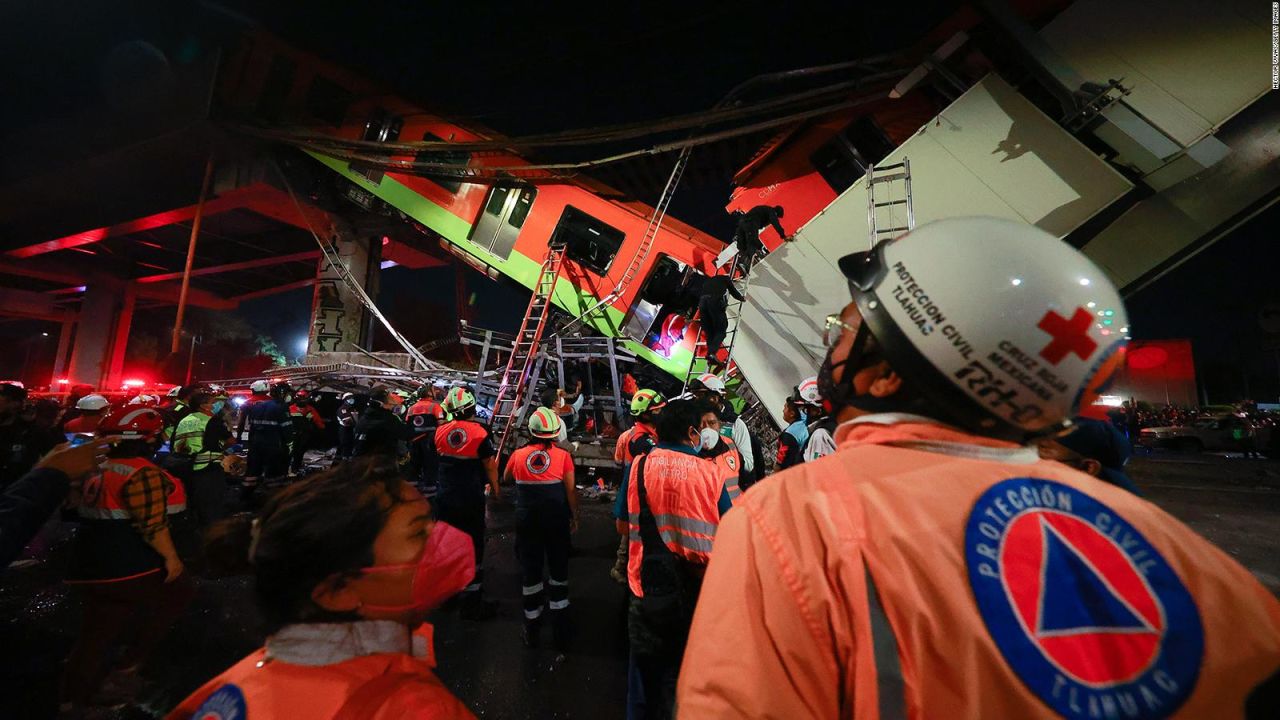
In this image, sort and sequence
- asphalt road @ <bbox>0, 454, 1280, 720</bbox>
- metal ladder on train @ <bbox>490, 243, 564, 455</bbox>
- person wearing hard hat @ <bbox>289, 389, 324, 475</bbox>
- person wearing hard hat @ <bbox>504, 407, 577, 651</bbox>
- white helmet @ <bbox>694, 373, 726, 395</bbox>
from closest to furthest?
asphalt road @ <bbox>0, 454, 1280, 720</bbox>, person wearing hard hat @ <bbox>504, 407, 577, 651</bbox>, white helmet @ <bbox>694, 373, 726, 395</bbox>, metal ladder on train @ <bbox>490, 243, 564, 455</bbox>, person wearing hard hat @ <bbox>289, 389, 324, 475</bbox>

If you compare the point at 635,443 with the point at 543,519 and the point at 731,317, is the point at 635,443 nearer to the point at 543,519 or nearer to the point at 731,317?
the point at 543,519

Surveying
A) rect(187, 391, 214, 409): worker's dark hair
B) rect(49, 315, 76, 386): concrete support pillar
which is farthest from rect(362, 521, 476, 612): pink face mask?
rect(49, 315, 76, 386): concrete support pillar

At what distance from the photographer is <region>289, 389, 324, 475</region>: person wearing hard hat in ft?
33.9

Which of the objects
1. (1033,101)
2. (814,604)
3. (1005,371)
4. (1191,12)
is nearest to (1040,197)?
(1033,101)

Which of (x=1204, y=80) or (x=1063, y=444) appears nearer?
(x=1063, y=444)

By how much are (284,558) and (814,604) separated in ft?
3.98

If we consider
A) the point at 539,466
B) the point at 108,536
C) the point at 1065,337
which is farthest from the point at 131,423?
the point at 1065,337

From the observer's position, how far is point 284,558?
112cm

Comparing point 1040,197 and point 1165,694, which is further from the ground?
point 1040,197

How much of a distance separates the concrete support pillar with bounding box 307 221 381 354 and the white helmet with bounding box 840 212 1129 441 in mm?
16950

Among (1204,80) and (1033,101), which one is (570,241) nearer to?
(1033,101)

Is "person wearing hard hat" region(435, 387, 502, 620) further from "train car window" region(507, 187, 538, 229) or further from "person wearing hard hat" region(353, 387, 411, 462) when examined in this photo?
"train car window" region(507, 187, 538, 229)

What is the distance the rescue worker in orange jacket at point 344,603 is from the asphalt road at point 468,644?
255 centimetres

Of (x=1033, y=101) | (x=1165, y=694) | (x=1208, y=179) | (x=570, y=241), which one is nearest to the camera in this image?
(x=1165, y=694)
